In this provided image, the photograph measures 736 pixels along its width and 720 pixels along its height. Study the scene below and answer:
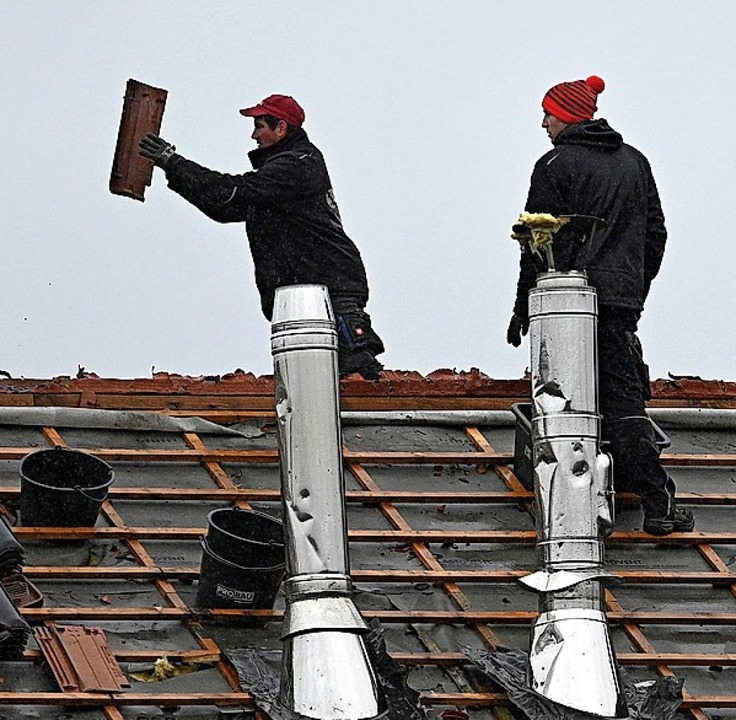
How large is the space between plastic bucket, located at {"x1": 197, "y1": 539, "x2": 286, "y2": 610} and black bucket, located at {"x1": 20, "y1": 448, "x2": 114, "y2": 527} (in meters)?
0.57

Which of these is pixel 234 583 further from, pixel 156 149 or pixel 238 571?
pixel 156 149

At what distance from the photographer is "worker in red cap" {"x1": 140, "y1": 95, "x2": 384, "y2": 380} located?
847cm

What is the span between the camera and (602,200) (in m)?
7.46

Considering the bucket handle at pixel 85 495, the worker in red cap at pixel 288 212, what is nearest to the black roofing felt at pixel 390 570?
the bucket handle at pixel 85 495

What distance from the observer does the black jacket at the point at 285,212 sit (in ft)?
27.8

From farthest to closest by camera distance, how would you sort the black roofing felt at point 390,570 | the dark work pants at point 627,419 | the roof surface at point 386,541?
the dark work pants at point 627,419 < the roof surface at point 386,541 < the black roofing felt at point 390,570

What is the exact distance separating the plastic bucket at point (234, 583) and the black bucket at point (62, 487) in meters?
0.57

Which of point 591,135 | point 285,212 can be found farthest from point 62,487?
point 591,135

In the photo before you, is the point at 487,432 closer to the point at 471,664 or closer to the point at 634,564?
the point at 634,564

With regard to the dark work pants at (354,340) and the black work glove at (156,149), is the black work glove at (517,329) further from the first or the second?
the black work glove at (156,149)

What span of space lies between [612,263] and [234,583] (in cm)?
211

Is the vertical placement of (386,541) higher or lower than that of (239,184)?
lower

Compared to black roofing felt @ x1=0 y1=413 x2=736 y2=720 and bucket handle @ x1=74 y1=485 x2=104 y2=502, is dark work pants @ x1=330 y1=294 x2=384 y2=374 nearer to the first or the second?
Result: black roofing felt @ x1=0 y1=413 x2=736 y2=720

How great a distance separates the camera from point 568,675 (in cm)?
612
